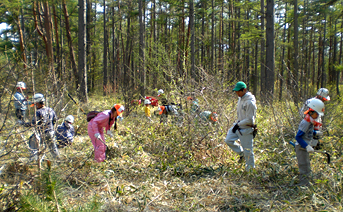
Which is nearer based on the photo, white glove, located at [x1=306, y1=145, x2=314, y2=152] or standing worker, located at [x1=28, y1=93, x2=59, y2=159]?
standing worker, located at [x1=28, y1=93, x2=59, y2=159]

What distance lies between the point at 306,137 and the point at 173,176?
7.46ft

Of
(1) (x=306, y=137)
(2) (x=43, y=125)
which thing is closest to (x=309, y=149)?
(1) (x=306, y=137)

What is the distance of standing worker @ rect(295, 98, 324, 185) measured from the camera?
11.5 ft

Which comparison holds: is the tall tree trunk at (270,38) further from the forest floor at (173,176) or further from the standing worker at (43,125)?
the standing worker at (43,125)

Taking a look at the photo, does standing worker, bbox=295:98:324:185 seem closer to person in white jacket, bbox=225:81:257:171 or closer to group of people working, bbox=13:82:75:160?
person in white jacket, bbox=225:81:257:171

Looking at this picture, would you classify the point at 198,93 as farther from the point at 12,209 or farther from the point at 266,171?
the point at 12,209

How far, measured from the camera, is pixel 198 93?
19.2ft

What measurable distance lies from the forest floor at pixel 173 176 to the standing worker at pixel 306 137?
0.13 m

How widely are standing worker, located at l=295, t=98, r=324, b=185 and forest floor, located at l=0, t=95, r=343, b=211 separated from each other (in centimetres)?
13

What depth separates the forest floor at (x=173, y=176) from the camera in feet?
8.42

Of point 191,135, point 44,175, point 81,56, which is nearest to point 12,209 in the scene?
point 44,175

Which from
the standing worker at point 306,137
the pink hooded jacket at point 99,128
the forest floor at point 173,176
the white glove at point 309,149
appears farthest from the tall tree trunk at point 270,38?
the pink hooded jacket at point 99,128

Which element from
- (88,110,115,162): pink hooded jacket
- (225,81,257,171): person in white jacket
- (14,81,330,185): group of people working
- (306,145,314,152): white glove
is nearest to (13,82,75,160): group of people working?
(14,81,330,185): group of people working

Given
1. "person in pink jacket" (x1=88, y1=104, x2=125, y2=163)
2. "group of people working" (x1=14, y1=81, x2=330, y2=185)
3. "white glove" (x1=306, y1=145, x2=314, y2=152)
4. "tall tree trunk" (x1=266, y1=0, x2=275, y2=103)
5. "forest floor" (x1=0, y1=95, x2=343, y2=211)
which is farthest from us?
"tall tree trunk" (x1=266, y1=0, x2=275, y2=103)
